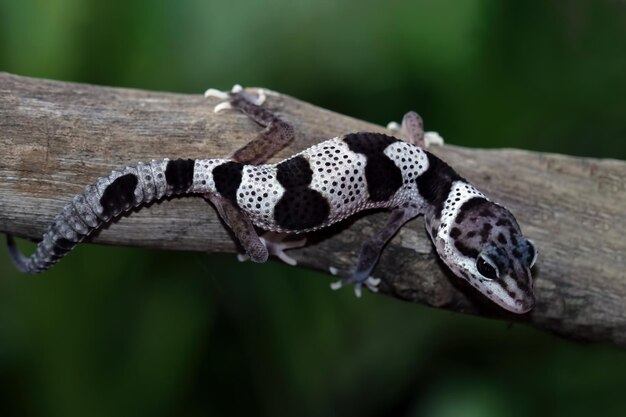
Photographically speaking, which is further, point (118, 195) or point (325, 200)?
point (325, 200)

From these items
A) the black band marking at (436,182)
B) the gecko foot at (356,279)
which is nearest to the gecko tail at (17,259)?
the gecko foot at (356,279)

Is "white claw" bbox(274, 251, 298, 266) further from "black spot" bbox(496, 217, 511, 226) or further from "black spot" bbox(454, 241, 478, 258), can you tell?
"black spot" bbox(496, 217, 511, 226)

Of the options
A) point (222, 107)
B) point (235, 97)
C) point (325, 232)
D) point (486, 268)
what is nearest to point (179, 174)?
point (222, 107)

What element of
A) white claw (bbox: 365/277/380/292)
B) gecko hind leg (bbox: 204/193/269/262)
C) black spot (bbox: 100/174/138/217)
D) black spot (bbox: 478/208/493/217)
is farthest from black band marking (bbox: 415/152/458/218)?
black spot (bbox: 100/174/138/217)

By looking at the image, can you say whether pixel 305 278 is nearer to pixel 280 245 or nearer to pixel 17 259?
pixel 280 245

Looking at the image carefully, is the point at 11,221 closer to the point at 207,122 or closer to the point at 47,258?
the point at 47,258

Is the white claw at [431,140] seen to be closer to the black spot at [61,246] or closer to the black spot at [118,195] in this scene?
the black spot at [118,195]
